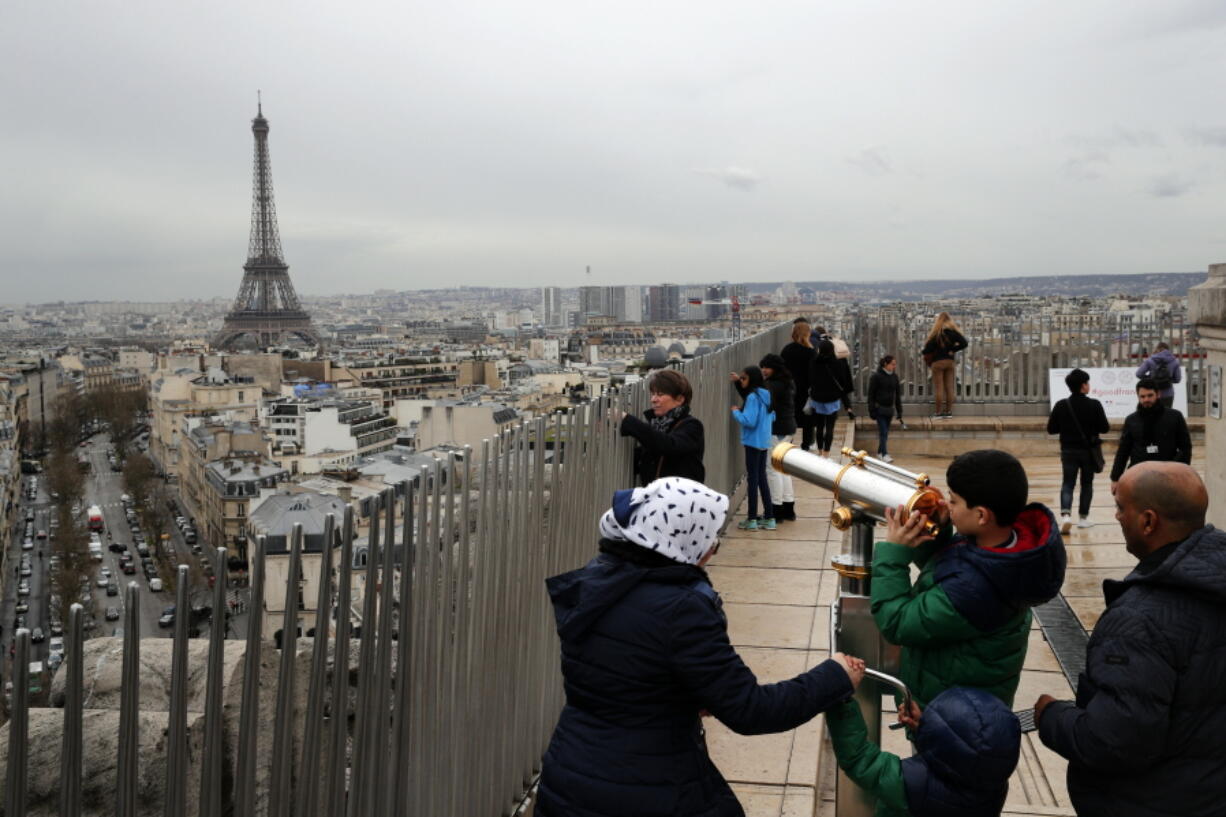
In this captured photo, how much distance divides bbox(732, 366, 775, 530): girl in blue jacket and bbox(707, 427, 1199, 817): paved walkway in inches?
10.7

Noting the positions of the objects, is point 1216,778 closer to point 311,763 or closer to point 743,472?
point 311,763

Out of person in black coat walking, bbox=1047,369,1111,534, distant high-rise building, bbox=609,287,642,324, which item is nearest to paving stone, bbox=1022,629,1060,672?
person in black coat walking, bbox=1047,369,1111,534

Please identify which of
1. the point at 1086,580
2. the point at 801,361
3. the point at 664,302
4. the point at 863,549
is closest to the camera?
the point at 863,549

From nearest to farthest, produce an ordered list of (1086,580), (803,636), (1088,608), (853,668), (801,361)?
1. (853,668)
2. (803,636)
3. (1088,608)
4. (1086,580)
5. (801,361)

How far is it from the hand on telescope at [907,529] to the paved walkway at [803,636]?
1.68m

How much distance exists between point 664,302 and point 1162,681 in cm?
13661

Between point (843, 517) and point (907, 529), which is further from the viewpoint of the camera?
point (843, 517)

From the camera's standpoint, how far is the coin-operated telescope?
3.00 m

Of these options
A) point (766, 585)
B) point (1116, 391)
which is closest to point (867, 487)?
point (766, 585)

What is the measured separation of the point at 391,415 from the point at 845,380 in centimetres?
8567

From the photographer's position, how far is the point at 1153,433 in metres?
7.99

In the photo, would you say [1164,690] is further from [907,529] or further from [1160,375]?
[1160,375]

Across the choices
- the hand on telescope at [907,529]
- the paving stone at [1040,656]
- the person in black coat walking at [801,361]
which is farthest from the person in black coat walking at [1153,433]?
the hand on telescope at [907,529]

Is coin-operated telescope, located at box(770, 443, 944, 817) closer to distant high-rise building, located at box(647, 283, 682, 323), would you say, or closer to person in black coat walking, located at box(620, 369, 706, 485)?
person in black coat walking, located at box(620, 369, 706, 485)
